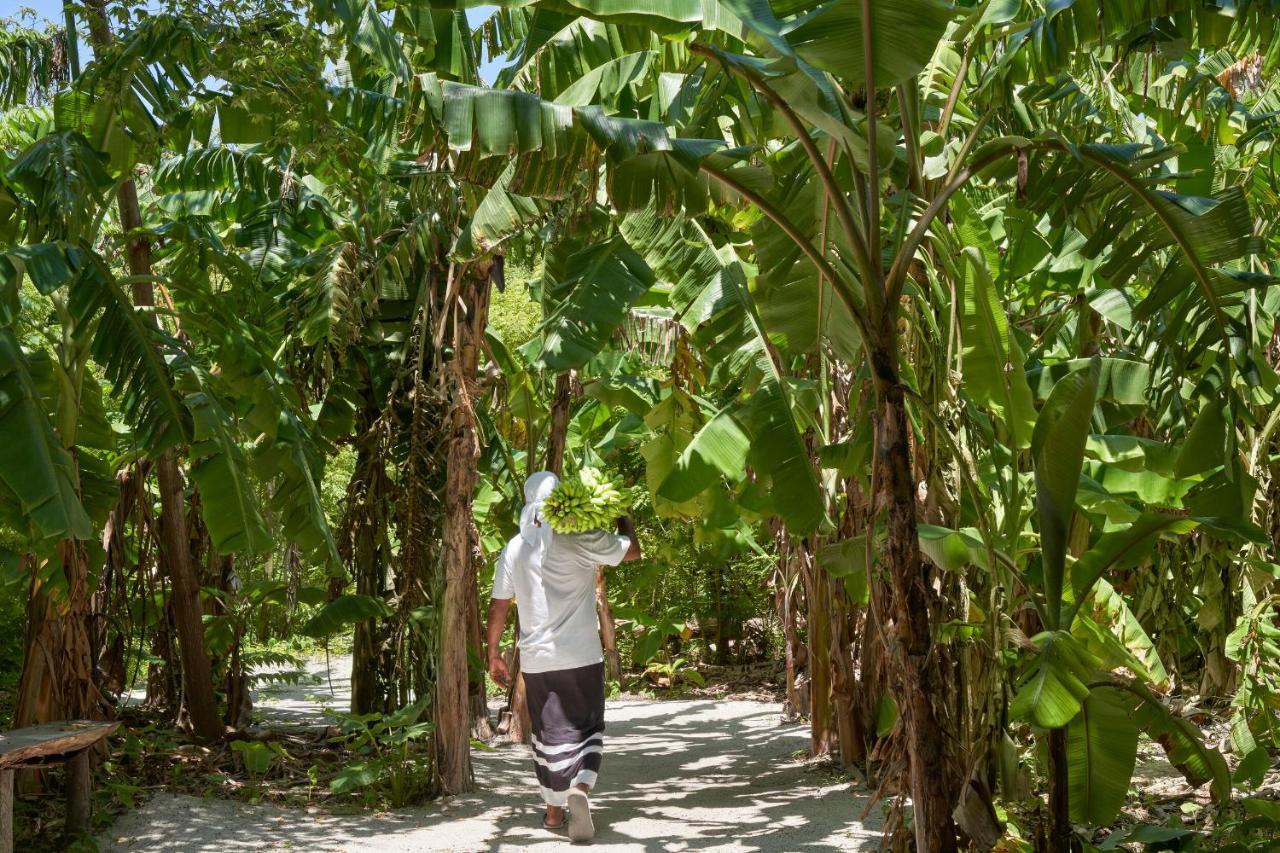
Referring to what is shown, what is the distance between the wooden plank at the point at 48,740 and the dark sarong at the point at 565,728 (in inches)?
83.1

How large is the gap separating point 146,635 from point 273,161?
3684 millimetres

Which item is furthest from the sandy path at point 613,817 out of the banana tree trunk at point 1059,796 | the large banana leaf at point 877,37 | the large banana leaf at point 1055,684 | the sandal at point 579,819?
the large banana leaf at point 877,37

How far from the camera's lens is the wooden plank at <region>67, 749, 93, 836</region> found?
5667 mm

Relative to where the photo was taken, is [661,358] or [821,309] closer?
[821,309]

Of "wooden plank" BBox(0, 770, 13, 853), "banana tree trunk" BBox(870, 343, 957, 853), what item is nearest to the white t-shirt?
"wooden plank" BBox(0, 770, 13, 853)

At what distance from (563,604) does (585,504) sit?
0.58 meters

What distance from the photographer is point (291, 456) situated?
21.7 ft

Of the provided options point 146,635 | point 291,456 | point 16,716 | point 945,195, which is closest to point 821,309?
point 945,195

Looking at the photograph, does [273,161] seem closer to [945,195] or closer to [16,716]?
[16,716]

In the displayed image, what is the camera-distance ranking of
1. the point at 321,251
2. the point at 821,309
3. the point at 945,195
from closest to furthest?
the point at 945,195 → the point at 821,309 → the point at 321,251

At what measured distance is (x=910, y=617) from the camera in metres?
3.93

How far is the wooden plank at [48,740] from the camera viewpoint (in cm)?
466

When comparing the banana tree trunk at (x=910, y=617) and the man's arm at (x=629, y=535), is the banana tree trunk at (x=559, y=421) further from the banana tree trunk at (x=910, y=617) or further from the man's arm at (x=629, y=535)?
the banana tree trunk at (x=910, y=617)

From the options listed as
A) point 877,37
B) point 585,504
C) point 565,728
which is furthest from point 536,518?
point 877,37
